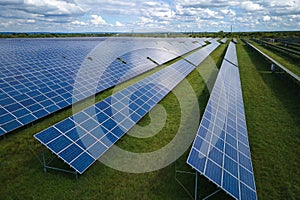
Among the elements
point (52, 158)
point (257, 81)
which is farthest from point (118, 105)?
point (257, 81)

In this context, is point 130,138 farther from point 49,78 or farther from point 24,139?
point 49,78

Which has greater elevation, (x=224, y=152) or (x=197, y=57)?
(x=197, y=57)

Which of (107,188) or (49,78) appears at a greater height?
(49,78)

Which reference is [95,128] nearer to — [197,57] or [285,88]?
[285,88]

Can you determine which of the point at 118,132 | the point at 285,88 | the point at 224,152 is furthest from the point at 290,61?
the point at 118,132

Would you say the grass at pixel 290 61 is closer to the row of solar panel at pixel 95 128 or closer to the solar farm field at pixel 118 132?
the solar farm field at pixel 118 132

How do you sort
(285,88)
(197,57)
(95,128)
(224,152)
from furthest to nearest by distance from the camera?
(197,57) < (285,88) < (95,128) < (224,152)
